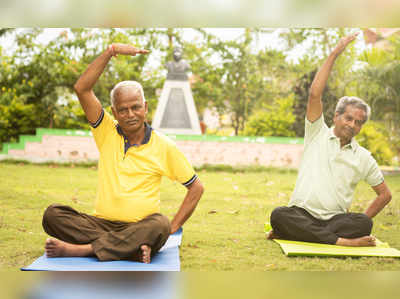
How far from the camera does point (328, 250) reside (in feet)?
10.1

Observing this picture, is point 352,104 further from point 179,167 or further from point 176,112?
point 176,112

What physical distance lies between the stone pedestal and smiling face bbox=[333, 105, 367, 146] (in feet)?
21.6

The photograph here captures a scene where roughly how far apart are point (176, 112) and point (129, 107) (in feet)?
23.8

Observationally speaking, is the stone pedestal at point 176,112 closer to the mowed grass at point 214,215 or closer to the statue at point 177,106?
the statue at point 177,106

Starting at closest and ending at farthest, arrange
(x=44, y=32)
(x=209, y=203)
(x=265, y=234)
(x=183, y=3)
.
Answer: (x=183, y=3) < (x=265, y=234) < (x=209, y=203) < (x=44, y=32)

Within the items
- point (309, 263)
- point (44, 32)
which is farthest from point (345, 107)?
point (44, 32)

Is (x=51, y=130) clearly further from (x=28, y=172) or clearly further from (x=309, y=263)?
(x=309, y=263)

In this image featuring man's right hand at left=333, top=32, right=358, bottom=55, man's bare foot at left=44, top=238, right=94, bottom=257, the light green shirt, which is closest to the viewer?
man's bare foot at left=44, top=238, right=94, bottom=257

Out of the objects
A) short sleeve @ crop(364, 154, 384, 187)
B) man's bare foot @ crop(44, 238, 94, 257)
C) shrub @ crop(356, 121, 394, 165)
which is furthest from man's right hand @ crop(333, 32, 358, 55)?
shrub @ crop(356, 121, 394, 165)

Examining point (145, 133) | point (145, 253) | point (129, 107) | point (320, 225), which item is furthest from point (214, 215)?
point (129, 107)

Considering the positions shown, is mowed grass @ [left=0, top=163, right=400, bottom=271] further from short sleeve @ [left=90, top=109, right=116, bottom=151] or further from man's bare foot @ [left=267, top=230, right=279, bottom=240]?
short sleeve @ [left=90, top=109, right=116, bottom=151]

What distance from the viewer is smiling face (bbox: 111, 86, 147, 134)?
271cm

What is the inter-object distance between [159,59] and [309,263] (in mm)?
9511

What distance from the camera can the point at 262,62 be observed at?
12.1 metres
